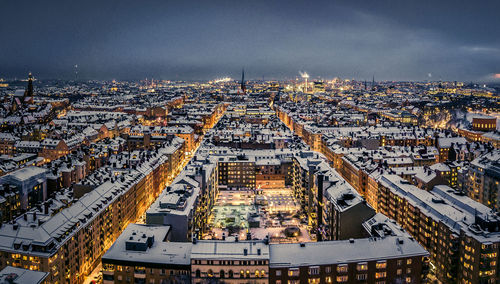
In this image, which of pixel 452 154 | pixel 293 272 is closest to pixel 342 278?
pixel 293 272

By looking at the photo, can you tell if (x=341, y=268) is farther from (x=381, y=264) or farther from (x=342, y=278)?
(x=381, y=264)

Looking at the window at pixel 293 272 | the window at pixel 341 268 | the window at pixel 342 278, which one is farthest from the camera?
the window at pixel 342 278

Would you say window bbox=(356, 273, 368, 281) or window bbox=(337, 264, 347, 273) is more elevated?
window bbox=(337, 264, 347, 273)

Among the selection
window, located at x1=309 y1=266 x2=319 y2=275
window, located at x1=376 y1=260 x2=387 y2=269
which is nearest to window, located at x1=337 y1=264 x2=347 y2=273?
window, located at x1=309 y1=266 x2=319 y2=275

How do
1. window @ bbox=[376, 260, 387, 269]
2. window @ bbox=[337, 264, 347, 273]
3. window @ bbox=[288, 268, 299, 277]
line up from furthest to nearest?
window @ bbox=[376, 260, 387, 269] < window @ bbox=[337, 264, 347, 273] < window @ bbox=[288, 268, 299, 277]

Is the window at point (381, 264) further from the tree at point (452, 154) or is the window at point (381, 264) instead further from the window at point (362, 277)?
the tree at point (452, 154)

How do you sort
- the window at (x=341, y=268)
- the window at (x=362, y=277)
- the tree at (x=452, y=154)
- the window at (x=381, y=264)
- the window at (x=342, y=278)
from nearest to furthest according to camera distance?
the window at (x=341, y=268) → the window at (x=342, y=278) → the window at (x=362, y=277) → the window at (x=381, y=264) → the tree at (x=452, y=154)

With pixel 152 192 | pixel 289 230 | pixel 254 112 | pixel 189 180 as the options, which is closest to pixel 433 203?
pixel 289 230

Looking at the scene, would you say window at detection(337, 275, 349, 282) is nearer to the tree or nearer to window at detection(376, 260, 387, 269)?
window at detection(376, 260, 387, 269)

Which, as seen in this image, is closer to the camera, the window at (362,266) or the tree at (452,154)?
the window at (362,266)

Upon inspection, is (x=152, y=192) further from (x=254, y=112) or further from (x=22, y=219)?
(x=254, y=112)

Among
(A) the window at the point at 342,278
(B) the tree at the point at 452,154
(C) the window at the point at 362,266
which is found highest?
(B) the tree at the point at 452,154

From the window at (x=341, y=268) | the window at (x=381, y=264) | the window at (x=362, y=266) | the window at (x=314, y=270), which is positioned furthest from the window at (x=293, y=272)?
the window at (x=381, y=264)
